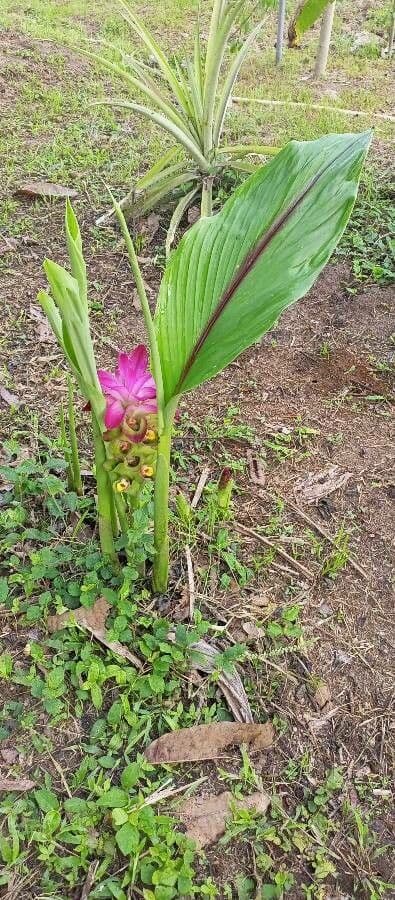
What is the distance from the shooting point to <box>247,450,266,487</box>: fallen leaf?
179 centimetres

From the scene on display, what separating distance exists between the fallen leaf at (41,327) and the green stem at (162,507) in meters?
1.06

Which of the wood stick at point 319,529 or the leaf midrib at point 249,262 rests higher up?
the leaf midrib at point 249,262

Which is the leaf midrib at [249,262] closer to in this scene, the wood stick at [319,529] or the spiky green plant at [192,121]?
the wood stick at [319,529]

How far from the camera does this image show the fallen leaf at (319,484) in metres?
1.76

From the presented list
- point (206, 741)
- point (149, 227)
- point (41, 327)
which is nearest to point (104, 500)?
point (206, 741)

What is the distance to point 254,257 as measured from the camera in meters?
1.18

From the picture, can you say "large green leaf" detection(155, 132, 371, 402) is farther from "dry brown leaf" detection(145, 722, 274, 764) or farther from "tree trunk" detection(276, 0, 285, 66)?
"tree trunk" detection(276, 0, 285, 66)

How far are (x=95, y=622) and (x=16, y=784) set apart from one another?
1.05ft

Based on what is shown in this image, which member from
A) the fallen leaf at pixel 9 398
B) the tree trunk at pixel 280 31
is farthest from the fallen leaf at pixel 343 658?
the tree trunk at pixel 280 31

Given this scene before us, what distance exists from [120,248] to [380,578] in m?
1.65

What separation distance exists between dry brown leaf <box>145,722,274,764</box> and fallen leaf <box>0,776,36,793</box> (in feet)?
0.67

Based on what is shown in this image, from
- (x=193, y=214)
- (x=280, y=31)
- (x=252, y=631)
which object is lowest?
(x=252, y=631)

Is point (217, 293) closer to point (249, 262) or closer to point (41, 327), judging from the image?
point (249, 262)

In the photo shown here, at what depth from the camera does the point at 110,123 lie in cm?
347
